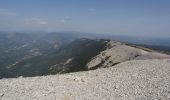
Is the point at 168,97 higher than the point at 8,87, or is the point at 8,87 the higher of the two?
the point at 168,97

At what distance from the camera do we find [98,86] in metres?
35.8

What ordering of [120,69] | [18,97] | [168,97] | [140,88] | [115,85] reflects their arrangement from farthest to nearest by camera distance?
[120,69] < [115,85] < [140,88] < [18,97] < [168,97]

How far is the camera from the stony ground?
3117 cm

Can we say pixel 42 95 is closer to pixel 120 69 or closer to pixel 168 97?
pixel 168 97

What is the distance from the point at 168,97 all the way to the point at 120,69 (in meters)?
17.0

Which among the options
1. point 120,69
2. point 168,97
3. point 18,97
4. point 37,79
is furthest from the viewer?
point 120,69

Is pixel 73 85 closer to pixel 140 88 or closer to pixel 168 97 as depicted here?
pixel 140 88

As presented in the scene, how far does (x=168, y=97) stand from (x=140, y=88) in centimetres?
499

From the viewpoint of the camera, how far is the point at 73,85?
118ft

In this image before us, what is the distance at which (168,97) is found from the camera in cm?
2917

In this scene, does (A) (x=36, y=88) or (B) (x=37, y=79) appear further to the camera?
(B) (x=37, y=79)

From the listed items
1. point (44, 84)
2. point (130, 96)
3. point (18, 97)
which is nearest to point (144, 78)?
point (130, 96)

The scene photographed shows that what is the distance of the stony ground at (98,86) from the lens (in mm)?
31172

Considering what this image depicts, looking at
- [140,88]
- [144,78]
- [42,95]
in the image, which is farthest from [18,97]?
[144,78]
